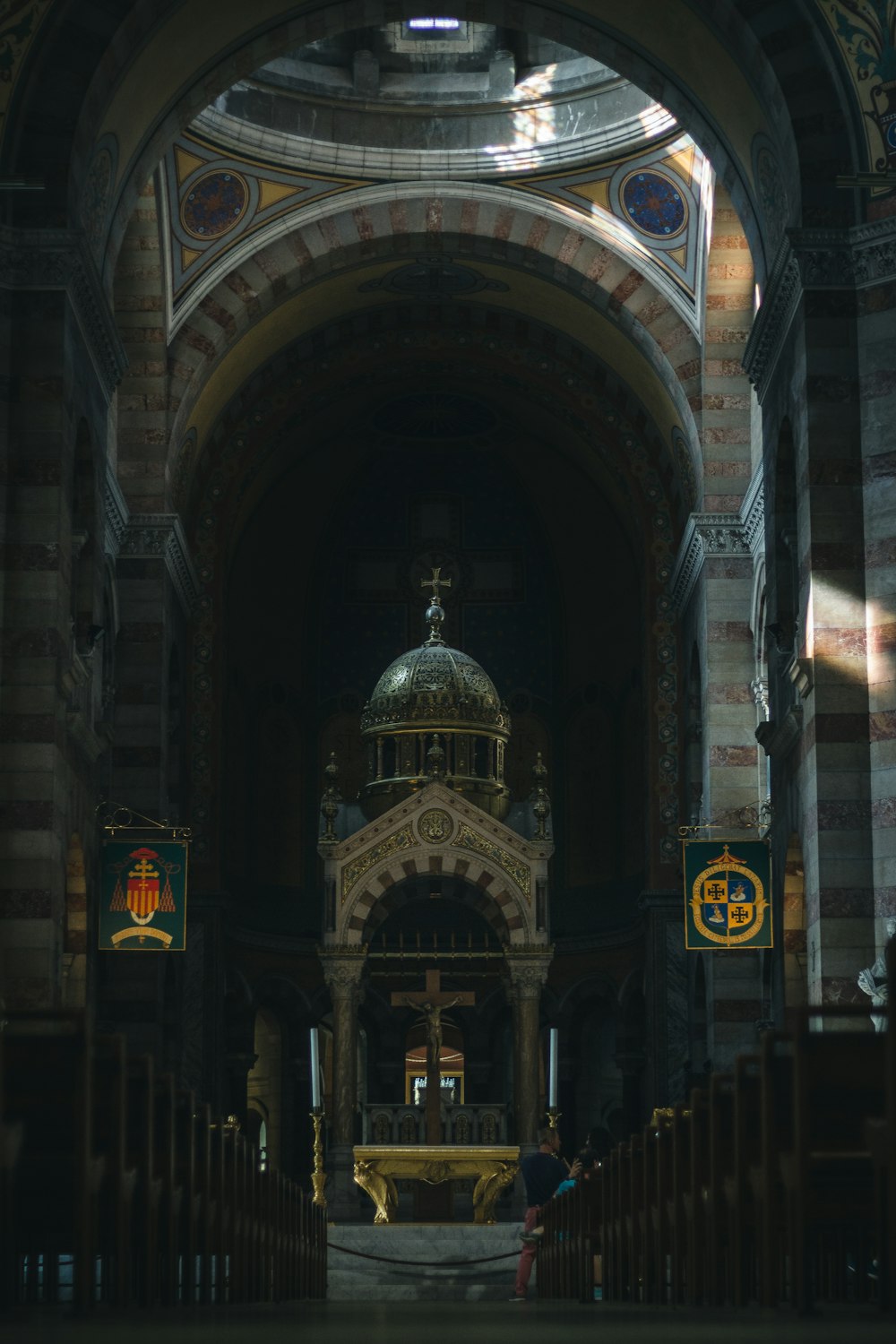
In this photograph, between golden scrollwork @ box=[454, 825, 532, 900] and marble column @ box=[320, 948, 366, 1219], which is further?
golden scrollwork @ box=[454, 825, 532, 900]

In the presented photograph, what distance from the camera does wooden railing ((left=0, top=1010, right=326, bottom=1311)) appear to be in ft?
24.1

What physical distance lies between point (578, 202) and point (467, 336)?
388 centimetres

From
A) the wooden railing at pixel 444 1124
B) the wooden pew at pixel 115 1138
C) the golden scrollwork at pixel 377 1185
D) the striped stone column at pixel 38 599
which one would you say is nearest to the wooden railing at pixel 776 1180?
the wooden pew at pixel 115 1138

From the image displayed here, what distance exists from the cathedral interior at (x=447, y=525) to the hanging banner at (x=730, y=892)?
1.26ft

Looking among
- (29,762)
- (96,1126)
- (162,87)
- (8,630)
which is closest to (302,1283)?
(29,762)

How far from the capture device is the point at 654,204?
86.4ft

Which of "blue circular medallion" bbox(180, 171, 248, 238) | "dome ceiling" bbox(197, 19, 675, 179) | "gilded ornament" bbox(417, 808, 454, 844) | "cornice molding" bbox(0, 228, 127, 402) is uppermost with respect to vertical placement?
"dome ceiling" bbox(197, 19, 675, 179)

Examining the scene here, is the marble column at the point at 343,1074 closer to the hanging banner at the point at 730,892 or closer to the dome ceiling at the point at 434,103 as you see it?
the hanging banner at the point at 730,892

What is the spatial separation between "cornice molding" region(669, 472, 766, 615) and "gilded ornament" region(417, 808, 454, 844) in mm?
5030

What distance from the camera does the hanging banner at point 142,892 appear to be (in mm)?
20534

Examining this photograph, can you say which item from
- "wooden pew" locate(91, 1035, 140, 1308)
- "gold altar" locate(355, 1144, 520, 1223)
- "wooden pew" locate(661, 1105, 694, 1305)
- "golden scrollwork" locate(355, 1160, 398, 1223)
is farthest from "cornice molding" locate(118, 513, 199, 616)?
"wooden pew" locate(91, 1035, 140, 1308)

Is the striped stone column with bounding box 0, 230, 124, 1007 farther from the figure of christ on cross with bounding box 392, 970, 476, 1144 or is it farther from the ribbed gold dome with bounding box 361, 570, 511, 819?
the ribbed gold dome with bounding box 361, 570, 511, 819

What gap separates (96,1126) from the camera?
8133mm

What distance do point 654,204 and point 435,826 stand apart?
8947 millimetres
